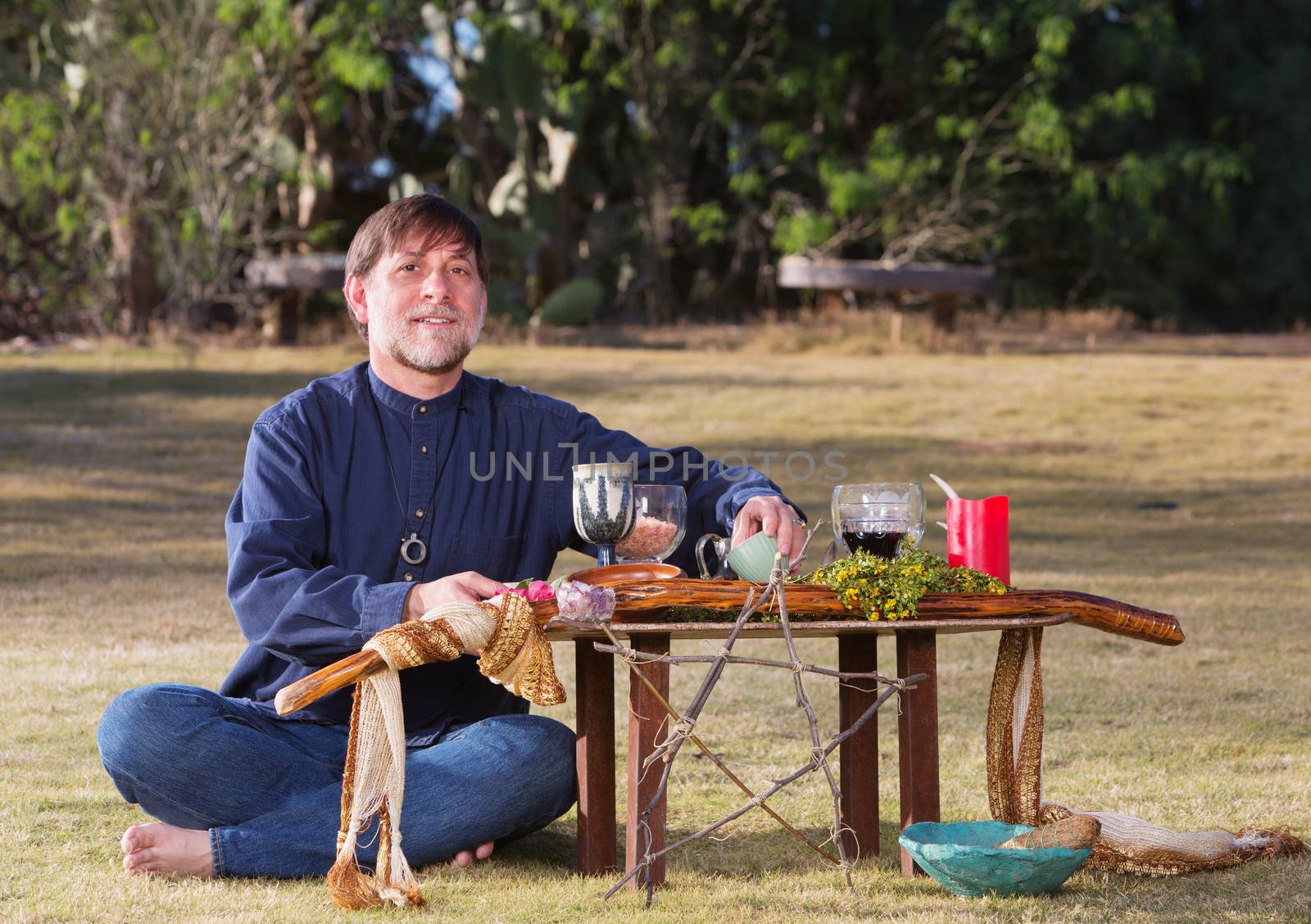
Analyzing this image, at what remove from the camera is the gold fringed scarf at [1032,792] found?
9.65 ft

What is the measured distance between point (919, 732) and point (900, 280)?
1217 centimetres

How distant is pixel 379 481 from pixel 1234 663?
337 centimetres

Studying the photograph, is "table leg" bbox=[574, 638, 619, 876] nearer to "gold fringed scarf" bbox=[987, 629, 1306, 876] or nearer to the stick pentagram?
the stick pentagram

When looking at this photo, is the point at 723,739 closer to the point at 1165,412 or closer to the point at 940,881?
the point at 940,881

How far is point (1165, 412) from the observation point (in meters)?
11.8

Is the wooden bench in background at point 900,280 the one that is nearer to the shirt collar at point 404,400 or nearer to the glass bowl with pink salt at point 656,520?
the shirt collar at point 404,400

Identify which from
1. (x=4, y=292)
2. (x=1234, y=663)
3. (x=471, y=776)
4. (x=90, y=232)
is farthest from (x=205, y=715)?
(x=90, y=232)

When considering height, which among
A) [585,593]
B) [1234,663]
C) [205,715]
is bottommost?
[1234,663]

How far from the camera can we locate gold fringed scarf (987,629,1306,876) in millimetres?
2941

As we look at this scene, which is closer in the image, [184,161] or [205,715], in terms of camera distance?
[205,715]

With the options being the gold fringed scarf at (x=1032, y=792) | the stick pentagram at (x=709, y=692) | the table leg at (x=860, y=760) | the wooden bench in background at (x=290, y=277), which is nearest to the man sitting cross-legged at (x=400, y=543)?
the stick pentagram at (x=709, y=692)

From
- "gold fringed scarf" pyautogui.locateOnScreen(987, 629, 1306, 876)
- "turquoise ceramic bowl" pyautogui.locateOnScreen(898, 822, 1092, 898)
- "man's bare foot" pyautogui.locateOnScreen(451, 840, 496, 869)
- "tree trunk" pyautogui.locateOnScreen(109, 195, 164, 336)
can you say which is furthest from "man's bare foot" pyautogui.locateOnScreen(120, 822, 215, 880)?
"tree trunk" pyautogui.locateOnScreen(109, 195, 164, 336)

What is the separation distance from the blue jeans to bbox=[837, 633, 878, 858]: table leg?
55 cm

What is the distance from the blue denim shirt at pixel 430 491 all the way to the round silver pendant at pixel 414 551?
15mm
